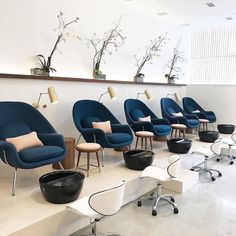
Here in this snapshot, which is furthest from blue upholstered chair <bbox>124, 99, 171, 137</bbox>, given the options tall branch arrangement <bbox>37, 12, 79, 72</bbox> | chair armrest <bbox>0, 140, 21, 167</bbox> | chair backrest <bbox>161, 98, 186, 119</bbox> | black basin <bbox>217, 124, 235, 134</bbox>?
chair armrest <bbox>0, 140, 21, 167</bbox>

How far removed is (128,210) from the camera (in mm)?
3176

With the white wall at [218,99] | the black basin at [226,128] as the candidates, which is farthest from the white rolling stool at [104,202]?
the white wall at [218,99]

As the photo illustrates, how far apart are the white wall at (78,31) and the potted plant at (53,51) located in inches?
2.6

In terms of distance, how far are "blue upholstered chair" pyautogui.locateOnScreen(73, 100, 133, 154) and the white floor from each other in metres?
0.39

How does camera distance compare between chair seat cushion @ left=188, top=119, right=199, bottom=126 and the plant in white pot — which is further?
the plant in white pot

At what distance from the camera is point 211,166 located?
5082 mm

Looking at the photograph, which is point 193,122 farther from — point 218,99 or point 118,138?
point 118,138

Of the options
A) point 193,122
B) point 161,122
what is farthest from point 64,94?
point 193,122

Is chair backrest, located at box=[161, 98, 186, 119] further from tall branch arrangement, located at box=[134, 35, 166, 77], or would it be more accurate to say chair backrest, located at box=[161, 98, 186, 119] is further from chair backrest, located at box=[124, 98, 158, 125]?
tall branch arrangement, located at box=[134, 35, 166, 77]

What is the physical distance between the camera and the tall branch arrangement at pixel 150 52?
6.11m

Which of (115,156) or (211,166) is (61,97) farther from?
(211,166)

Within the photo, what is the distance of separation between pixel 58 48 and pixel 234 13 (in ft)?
13.3

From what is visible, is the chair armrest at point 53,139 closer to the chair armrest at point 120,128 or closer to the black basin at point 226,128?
the chair armrest at point 120,128

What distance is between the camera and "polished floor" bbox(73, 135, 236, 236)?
272 cm
